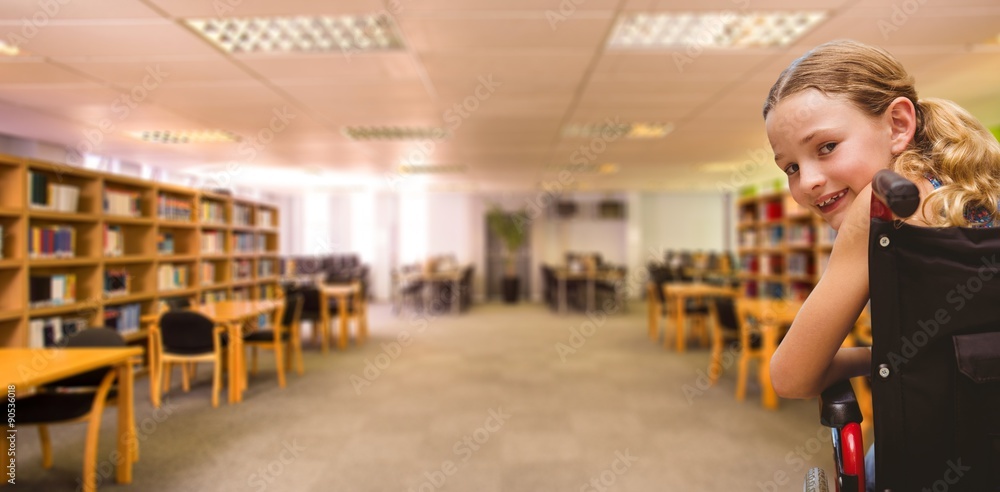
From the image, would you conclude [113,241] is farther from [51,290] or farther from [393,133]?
[393,133]

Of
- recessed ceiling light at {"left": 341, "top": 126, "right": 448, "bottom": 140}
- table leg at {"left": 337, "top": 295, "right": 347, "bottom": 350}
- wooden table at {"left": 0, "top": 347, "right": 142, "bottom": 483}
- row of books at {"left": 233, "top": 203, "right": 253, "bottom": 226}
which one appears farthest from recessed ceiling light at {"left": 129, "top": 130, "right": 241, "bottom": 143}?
wooden table at {"left": 0, "top": 347, "right": 142, "bottom": 483}

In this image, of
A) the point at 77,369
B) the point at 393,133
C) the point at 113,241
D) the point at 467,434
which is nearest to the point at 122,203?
the point at 113,241

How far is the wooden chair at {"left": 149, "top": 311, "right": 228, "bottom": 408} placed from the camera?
397 cm

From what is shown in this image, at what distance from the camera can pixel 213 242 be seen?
20.2ft

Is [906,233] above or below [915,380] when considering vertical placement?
above

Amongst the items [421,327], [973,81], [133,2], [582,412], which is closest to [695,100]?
[973,81]

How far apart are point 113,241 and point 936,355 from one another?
229 inches

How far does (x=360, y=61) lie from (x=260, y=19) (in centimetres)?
74

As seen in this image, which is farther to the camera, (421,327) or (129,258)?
(421,327)

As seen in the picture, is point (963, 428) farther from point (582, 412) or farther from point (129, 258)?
point (129, 258)

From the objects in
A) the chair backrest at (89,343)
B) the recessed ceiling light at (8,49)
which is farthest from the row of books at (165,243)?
the chair backrest at (89,343)

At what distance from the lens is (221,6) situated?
2838 millimetres

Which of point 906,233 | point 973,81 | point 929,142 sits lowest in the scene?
point 906,233

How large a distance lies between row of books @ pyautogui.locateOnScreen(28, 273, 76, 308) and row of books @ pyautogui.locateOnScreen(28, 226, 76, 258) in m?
0.18
